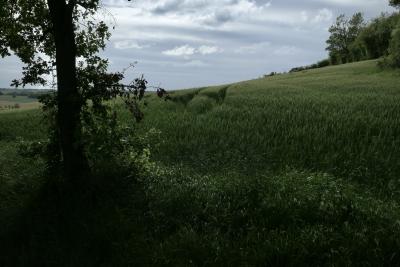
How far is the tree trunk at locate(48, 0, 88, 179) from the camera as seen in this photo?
12.5m

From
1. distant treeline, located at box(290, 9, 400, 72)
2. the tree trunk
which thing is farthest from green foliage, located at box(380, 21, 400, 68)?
the tree trunk

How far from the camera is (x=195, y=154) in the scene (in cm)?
1752

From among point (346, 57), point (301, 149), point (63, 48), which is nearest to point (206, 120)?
point (301, 149)

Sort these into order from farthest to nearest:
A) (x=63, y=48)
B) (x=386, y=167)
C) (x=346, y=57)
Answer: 1. (x=346, y=57)
2. (x=386, y=167)
3. (x=63, y=48)

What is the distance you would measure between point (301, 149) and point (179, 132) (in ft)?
21.2

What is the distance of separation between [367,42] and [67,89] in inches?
3007

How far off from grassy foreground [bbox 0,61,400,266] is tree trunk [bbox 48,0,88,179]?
858 millimetres

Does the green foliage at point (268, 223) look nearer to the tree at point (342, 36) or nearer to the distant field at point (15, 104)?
the distant field at point (15, 104)

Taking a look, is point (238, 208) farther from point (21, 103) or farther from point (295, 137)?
point (21, 103)

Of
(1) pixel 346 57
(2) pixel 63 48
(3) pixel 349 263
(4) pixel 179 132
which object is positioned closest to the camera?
(3) pixel 349 263

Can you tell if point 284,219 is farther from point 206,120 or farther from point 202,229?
point 206,120

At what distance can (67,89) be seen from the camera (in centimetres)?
1258

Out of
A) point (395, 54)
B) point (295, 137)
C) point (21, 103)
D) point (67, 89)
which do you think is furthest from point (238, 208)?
point (21, 103)

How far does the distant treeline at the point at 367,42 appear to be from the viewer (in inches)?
1889
